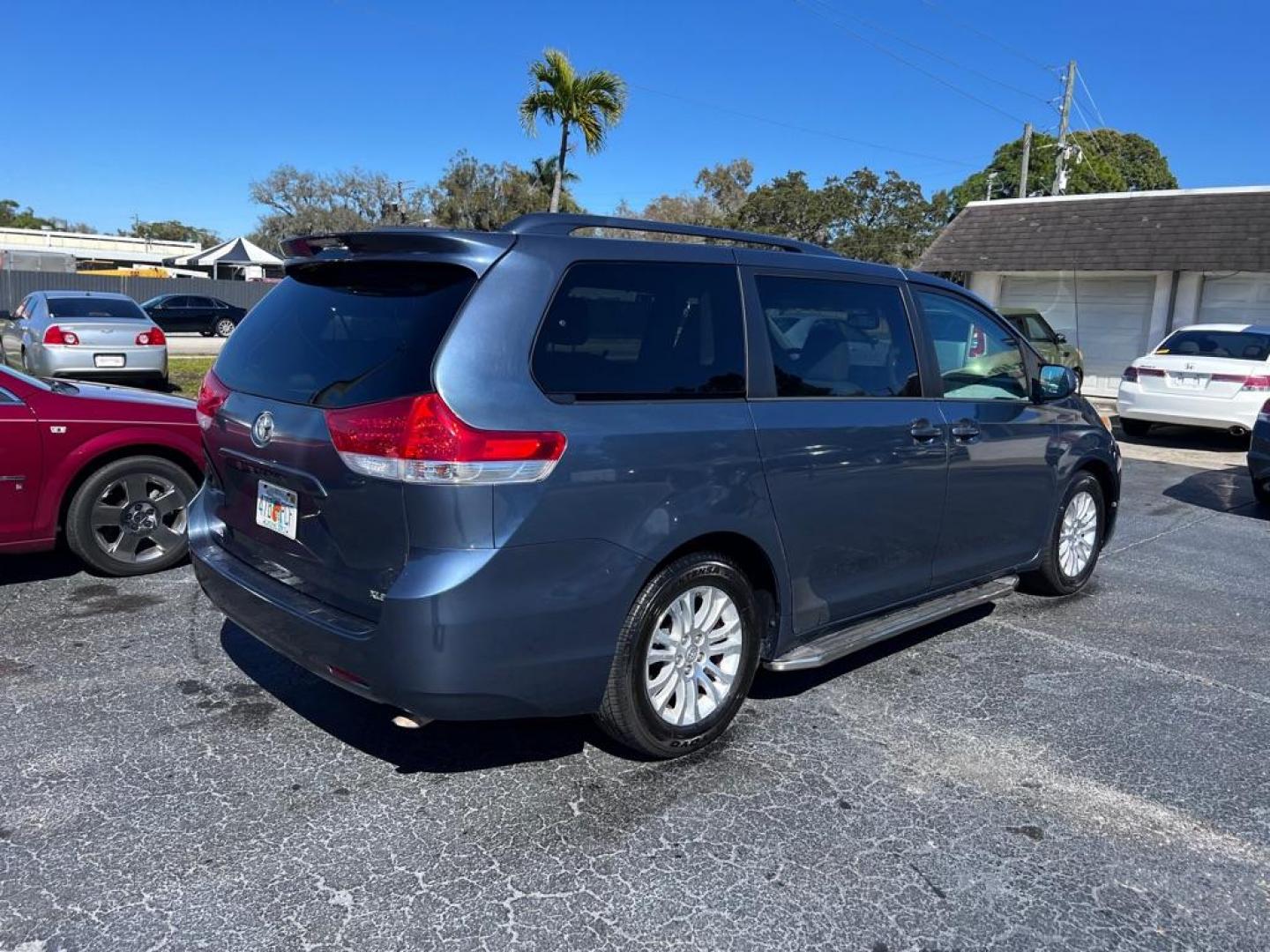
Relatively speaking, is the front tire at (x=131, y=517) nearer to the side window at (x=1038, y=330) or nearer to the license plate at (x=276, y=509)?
the license plate at (x=276, y=509)

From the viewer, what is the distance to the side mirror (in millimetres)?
5127

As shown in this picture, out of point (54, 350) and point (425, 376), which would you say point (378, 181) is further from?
point (425, 376)

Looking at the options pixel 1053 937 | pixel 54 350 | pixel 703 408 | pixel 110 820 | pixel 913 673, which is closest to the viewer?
pixel 1053 937

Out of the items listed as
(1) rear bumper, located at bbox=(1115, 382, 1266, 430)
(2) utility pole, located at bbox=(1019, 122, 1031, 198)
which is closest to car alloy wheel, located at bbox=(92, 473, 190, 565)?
(1) rear bumper, located at bbox=(1115, 382, 1266, 430)

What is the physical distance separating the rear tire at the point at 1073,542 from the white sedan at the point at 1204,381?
274 inches

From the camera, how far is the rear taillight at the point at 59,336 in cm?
1323

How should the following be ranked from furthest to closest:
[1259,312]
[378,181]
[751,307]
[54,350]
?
[378,181] < [1259,312] < [54,350] < [751,307]

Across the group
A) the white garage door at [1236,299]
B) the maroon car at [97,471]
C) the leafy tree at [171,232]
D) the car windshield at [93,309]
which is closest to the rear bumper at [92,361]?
the car windshield at [93,309]

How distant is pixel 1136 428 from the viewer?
1338 cm

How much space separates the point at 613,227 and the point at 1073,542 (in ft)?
12.1

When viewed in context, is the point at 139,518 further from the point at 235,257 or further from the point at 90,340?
the point at 235,257

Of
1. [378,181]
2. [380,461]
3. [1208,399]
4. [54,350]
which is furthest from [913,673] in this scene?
[378,181]

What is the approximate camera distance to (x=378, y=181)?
200 ft

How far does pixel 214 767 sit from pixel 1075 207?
21723 millimetres
